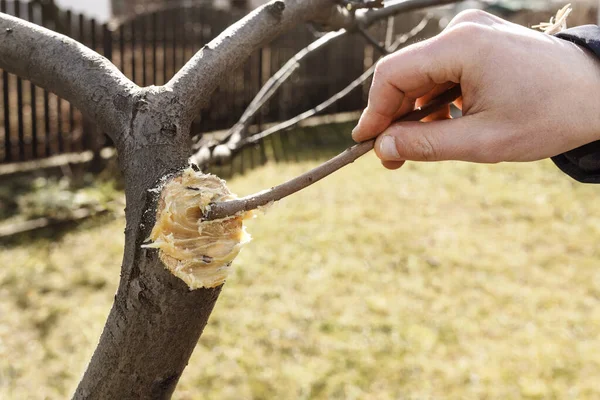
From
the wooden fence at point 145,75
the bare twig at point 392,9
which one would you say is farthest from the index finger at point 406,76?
the wooden fence at point 145,75

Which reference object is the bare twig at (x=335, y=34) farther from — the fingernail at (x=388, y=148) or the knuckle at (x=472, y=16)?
the fingernail at (x=388, y=148)

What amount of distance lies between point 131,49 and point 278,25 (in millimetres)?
6302

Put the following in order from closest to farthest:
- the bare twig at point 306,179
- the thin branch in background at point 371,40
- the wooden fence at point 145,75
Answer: the bare twig at point 306,179, the thin branch in background at point 371,40, the wooden fence at point 145,75

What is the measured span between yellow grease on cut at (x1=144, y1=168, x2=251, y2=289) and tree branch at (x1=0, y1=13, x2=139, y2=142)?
0.20 meters

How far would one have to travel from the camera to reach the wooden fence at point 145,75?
6.61 m

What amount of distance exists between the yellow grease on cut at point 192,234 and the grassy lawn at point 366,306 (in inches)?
105

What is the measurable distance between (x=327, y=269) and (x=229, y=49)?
401 centimetres

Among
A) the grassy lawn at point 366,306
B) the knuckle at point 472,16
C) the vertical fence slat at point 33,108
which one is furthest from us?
the vertical fence slat at point 33,108

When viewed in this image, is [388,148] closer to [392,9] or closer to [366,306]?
[392,9]

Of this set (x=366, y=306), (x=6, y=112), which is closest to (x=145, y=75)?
(x=6, y=112)

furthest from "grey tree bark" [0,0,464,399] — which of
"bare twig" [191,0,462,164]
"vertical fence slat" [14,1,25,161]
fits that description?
"vertical fence slat" [14,1,25,161]

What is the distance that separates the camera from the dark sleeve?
1250mm

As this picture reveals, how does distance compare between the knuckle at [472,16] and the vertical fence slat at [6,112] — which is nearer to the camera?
the knuckle at [472,16]

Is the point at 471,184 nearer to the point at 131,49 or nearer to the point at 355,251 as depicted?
the point at 355,251
